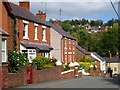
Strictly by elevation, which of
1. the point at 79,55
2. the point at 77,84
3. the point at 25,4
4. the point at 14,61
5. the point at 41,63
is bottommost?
the point at 77,84

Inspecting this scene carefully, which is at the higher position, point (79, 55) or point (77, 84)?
point (79, 55)

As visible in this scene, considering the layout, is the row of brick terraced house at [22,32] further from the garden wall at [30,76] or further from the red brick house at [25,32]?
the garden wall at [30,76]

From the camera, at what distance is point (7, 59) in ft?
→ 59.8

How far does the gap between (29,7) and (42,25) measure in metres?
3.55

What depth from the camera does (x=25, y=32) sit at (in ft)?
94.4

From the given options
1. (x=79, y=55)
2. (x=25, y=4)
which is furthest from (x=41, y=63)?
(x=79, y=55)

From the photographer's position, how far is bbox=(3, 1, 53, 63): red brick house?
25047 millimetres

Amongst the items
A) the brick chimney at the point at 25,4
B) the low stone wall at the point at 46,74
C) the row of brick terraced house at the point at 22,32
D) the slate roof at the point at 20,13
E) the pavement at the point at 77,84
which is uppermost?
the brick chimney at the point at 25,4

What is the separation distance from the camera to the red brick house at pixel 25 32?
25047mm

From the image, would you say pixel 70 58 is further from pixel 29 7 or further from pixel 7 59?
pixel 7 59

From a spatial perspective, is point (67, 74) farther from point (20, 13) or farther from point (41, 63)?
point (20, 13)

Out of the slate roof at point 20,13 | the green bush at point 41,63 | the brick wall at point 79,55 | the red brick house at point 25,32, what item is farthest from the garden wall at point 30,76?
the brick wall at point 79,55

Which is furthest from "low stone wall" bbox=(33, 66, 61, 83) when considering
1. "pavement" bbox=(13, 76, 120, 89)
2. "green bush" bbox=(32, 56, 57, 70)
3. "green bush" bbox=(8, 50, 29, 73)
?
"green bush" bbox=(8, 50, 29, 73)

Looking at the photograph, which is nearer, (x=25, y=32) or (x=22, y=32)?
(x=22, y=32)
